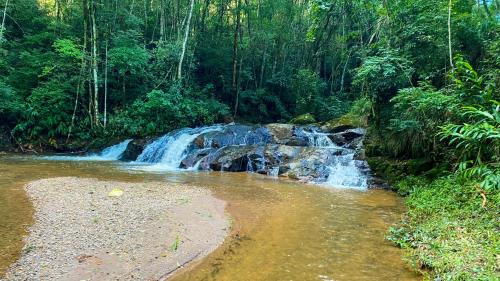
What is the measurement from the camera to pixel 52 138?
17.8 metres

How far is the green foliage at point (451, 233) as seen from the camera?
4312 millimetres

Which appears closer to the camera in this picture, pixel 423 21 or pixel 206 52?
pixel 423 21

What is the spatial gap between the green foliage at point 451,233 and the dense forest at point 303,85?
3cm

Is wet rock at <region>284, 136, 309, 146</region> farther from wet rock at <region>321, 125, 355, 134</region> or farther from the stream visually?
wet rock at <region>321, 125, 355, 134</region>

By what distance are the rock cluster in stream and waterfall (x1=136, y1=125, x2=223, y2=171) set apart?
30 centimetres

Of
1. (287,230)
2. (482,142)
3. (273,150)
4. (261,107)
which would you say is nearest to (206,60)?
(261,107)

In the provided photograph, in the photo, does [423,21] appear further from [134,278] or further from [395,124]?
[134,278]

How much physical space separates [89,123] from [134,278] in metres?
16.1

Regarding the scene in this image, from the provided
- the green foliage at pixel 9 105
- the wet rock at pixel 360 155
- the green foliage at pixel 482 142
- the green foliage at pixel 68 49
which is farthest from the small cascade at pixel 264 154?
the green foliage at pixel 9 105

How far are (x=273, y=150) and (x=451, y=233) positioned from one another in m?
9.38

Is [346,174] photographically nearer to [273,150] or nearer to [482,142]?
[273,150]

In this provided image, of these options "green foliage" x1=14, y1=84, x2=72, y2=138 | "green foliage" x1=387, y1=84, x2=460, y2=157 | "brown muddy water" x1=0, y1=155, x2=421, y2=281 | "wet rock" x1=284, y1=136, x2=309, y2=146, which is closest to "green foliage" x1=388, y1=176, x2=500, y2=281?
"brown muddy water" x1=0, y1=155, x2=421, y2=281

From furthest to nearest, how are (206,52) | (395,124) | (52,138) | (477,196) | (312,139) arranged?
(206,52) → (52,138) → (312,139) → (395,124) → (477,196)

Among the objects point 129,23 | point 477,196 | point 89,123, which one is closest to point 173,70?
point 129,23
